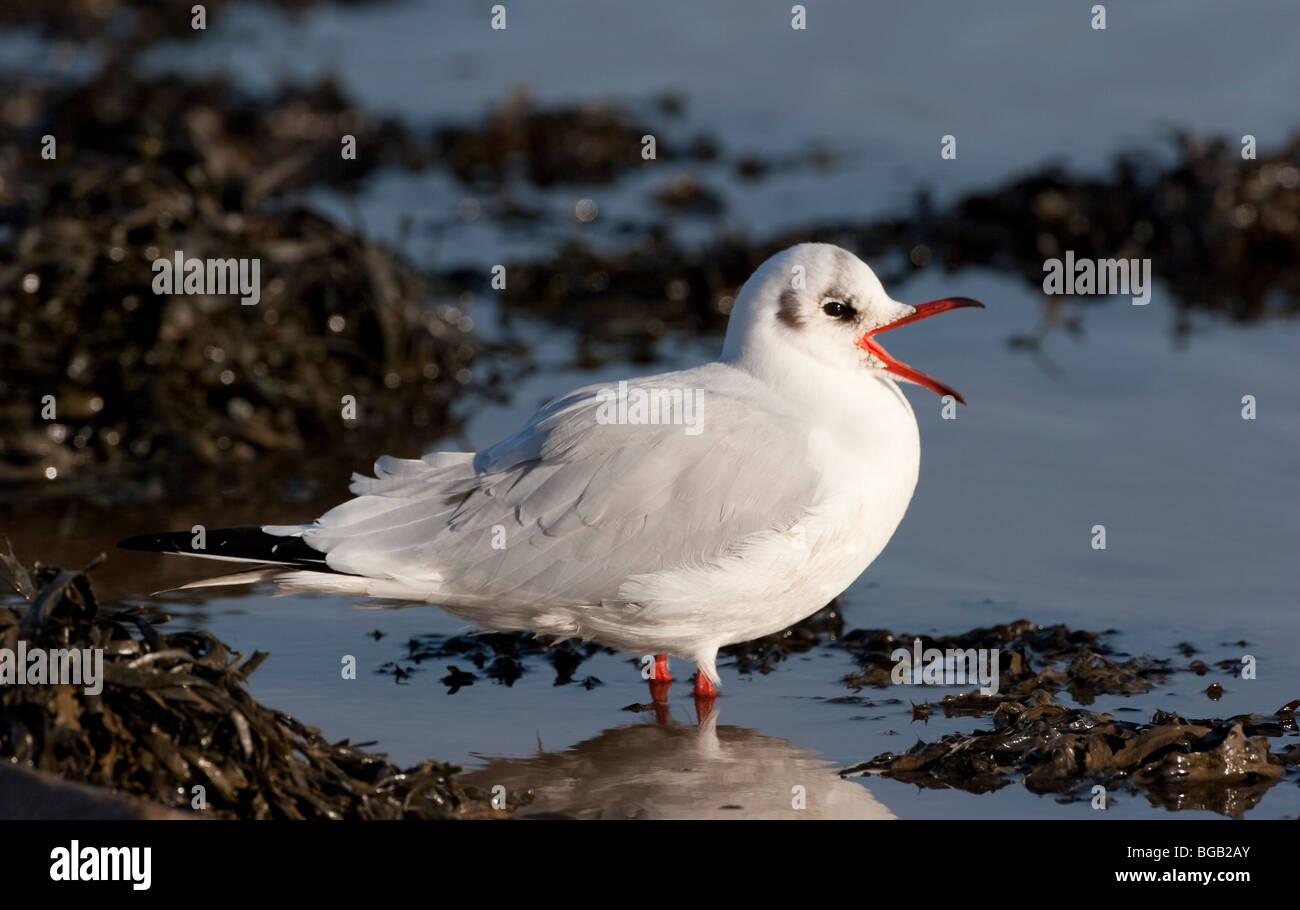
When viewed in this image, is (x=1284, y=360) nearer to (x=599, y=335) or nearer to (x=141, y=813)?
(x=599, y=335)

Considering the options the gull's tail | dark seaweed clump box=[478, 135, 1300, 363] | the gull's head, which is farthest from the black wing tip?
dark seaweed clump box=[478, 135, 1300, 363]

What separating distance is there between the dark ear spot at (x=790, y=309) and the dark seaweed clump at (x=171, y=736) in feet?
6.06

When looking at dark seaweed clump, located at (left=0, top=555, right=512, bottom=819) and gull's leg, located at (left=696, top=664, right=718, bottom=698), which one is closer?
dark seaweed clump, located at (left=0, top=555, right=512, bottom=819)

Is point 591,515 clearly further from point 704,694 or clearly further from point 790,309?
point 790,309

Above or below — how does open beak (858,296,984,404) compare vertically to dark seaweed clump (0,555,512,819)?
above

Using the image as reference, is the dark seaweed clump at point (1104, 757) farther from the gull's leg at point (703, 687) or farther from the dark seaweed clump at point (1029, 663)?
the gull's leg at point (703, 687)

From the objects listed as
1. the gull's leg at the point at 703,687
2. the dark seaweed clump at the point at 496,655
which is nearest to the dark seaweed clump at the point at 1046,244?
the dark seaweed clump at the point at 496,655

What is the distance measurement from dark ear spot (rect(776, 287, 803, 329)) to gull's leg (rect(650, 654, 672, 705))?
3.73 feet

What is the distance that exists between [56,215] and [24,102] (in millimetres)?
5041

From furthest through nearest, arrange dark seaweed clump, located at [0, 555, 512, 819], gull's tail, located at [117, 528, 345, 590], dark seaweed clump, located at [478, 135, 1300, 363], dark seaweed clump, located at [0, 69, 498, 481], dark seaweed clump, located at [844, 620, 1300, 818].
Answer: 1. dark seaweed clump, located at [478, 135, 1300, 363]
2. dark seaweed clump, located at [0, 69, 498, 481]
3. gull's tail, located at [117, 528, 345, 590]
4. dark seaweed clump, located at [844, 620, 1300, 818]
5. dark seaweed clump, located at [0, 555, 512, 819]

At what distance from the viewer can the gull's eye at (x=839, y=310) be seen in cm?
553

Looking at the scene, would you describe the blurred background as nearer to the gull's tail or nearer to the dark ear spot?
the gull's tail

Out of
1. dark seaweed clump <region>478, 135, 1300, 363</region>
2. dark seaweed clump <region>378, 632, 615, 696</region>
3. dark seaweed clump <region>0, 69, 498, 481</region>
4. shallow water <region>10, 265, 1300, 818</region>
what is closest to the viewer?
shallow water <region>10, 265, 1300, 818</region>

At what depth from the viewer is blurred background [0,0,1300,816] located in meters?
6.18
